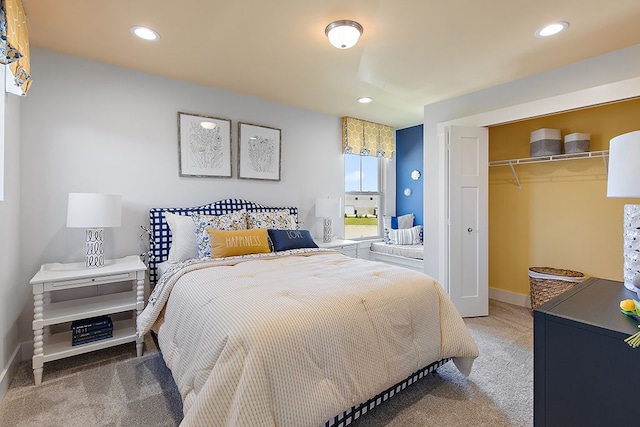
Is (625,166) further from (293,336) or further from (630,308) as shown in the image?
(293,336)

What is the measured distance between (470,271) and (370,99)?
7.53 ft

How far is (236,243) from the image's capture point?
8.77 ft

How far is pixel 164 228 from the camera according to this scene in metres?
2.95

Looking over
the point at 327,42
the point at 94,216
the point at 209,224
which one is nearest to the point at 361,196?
the point at 209,224

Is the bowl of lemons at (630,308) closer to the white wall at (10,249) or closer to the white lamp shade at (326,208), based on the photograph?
the white lamp shade at (326,208)

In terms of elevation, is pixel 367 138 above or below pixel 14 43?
above

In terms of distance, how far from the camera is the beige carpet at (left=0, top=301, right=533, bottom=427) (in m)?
1.70

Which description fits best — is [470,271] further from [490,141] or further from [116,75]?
[116,75]

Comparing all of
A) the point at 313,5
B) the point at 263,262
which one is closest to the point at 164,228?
the point at 263,262

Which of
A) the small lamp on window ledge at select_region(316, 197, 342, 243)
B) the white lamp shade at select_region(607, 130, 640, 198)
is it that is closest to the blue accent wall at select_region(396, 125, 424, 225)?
the small lamp on window ledge at select_region(316, 197, 342, 243)

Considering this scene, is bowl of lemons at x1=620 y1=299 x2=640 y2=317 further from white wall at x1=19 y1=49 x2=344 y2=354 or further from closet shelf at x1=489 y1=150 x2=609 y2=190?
white wall at x1=19 y1=49 x2=344 y2=354

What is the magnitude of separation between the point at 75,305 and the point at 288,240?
1.76m

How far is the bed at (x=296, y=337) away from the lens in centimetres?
124

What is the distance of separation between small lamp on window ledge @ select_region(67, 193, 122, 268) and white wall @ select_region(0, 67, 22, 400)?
1.15 ft
